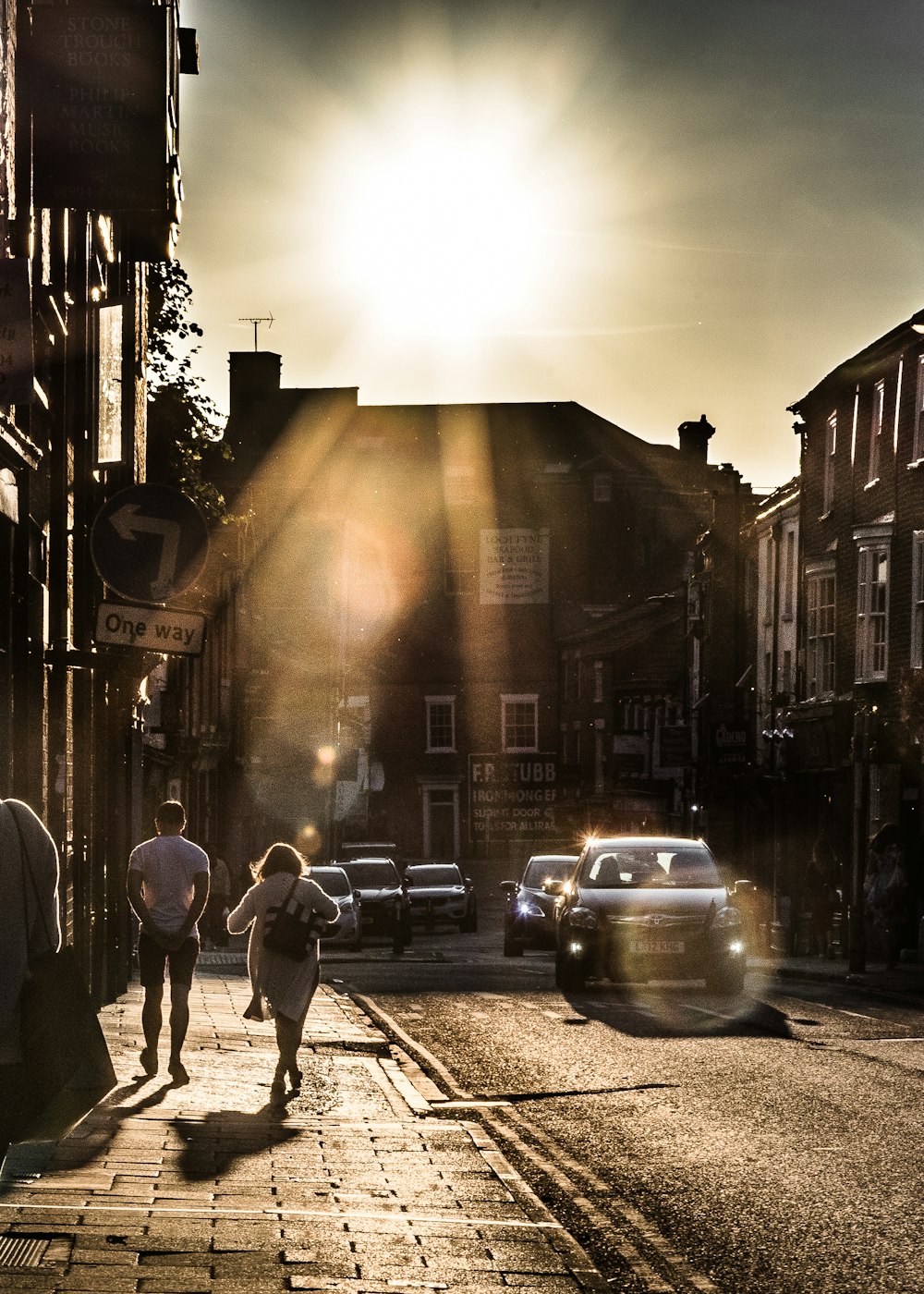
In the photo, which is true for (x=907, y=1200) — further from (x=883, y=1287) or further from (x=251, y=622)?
(x=251, y=622)

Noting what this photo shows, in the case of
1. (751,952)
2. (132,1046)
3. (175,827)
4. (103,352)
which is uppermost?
(103,352)

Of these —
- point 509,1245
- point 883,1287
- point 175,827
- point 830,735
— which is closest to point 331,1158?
point 509,1245

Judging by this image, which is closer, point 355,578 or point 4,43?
point 4,43

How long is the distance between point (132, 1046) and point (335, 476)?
208 ft

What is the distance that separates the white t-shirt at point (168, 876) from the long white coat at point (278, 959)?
380mm

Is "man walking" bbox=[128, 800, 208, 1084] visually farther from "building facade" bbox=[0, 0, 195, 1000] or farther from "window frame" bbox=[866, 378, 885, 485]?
"window frame" bbox=[866, 378, 885, 485]

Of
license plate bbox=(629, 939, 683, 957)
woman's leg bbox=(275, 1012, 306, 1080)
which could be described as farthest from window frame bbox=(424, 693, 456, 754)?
woman's leg bbox=(275, 1012, 306, 1080)

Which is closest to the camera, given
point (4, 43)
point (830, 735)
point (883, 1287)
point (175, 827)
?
point (883, 1287)

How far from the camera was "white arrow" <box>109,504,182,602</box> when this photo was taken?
574 inches

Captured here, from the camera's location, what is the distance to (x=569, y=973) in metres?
22.9

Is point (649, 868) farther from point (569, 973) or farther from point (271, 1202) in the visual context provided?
point (271, 1202)

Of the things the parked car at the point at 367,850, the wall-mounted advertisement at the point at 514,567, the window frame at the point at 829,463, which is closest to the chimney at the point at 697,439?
the wall-mounted advertisement at the point at 514,567

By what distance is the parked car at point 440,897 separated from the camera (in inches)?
1825

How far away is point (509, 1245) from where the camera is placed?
7.82m
